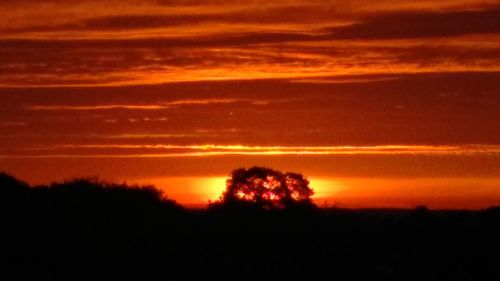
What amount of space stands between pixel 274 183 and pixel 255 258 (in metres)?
23.9

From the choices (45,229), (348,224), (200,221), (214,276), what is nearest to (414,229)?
(348,224)

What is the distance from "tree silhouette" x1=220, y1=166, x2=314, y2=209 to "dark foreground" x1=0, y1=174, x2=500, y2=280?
949cm

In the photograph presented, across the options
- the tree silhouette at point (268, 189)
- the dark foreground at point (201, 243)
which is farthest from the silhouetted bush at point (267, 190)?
the dark foreground at point (201, 243)

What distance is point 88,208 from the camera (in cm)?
4794

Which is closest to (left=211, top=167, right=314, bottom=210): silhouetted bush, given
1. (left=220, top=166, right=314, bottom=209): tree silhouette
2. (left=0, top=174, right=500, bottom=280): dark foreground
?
(left=220, top=166, right=314, bottom=209): tree silhouette

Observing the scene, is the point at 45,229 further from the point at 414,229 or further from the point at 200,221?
the point at 414,229

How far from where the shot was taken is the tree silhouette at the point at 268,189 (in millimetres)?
66812

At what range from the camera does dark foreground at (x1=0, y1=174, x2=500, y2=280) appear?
4356cm

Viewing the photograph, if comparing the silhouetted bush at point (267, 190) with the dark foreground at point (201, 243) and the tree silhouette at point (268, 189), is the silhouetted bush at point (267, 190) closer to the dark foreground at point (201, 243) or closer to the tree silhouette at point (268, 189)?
the tree silhouette at point (268, 189)

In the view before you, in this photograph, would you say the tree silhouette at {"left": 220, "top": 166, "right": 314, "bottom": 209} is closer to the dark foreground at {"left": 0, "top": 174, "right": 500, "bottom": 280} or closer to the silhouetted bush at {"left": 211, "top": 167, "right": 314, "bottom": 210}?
the silhouetted bush at {"left": 211, "top": 167, "right": 314, "bottom": 210}

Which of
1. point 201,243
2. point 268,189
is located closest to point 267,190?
point 268,189

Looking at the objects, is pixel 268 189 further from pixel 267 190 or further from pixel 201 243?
pixel 201 243

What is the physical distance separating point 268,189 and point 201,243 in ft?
73.2

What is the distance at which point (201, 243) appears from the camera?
47.6 metres
